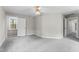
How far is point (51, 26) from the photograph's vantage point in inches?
251

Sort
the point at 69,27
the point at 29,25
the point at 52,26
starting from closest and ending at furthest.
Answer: the point at 52,26, the point at 69,27, the point at 29,25

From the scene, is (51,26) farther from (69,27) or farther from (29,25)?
(29,25)

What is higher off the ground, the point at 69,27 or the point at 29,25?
the point at 29,25

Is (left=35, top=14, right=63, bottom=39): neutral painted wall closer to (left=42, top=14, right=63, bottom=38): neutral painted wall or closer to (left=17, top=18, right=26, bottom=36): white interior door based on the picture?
(left=42, top=14, right=63, bottom=38): neutral painted wall

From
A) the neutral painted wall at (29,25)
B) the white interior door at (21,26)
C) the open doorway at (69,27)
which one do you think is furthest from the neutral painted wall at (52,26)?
the white interior door at (21,26)

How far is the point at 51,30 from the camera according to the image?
639 centimetres

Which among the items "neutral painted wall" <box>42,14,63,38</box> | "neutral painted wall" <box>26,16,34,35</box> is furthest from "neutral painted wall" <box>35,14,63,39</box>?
"neutral painted wall" <box>26,16,34,35</box>

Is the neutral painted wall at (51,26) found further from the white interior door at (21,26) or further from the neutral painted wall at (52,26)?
the white interior door at (21,26)

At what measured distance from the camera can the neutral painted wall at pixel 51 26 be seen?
6.18m

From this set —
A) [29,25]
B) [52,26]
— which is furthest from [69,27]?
[29,25]

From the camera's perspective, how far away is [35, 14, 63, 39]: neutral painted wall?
6.18 metres
